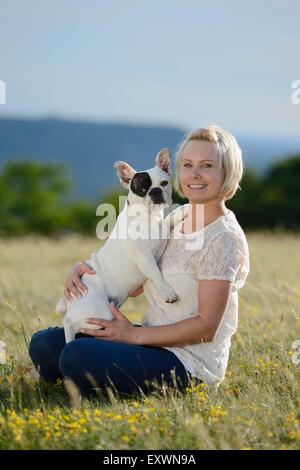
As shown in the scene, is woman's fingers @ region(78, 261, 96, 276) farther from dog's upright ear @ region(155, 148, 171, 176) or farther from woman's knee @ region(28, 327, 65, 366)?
dog's upright ear @ region(155, 148, 171, 176)

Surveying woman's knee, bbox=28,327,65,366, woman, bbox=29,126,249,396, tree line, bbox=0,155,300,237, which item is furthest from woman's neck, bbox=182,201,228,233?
tree line, bbox=0,155,300,237

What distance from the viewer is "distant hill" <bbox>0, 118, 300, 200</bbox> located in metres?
90.1

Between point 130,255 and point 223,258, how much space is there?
54cm

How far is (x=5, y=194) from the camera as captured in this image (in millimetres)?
63531

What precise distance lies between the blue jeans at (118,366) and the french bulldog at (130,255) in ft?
0.60

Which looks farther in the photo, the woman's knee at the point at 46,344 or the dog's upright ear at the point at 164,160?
the woman's knee at the point at 46,344

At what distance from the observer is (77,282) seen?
13.9 ft

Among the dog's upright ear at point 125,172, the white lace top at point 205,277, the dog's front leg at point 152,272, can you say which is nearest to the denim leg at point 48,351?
the white lace top at point 205,277

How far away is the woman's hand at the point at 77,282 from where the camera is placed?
13.8 ft

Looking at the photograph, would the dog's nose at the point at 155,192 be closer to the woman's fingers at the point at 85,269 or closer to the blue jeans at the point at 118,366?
the woman's fingers at the point at 85,269

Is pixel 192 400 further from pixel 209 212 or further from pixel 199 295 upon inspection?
pixel 209 212

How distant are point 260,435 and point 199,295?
2.63 feet

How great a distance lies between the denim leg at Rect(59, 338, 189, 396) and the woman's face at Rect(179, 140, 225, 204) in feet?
2.92

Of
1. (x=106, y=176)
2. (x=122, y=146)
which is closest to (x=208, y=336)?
(x=106, y=176)
